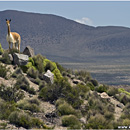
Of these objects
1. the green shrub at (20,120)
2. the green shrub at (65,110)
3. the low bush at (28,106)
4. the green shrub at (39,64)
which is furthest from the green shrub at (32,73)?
the green shrub at (20,120)

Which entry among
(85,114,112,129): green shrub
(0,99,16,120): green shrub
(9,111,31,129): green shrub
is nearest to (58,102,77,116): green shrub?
(85,114,112,129): green shrub

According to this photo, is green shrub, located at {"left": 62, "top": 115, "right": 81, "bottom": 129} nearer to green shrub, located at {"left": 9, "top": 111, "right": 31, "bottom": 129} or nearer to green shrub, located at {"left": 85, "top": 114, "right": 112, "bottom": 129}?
green shrub, located at {"left": 85, "top": 114, "right": 112, "bottom": 129}

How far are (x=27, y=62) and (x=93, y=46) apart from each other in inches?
6200

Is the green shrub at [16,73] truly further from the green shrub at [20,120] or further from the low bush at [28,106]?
the green shrub at [20,120]

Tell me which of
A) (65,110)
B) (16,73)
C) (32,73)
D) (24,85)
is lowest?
(65,110)

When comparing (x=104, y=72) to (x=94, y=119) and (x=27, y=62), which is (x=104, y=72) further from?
(x=94, y=119)

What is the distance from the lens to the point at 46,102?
1781 centimetres

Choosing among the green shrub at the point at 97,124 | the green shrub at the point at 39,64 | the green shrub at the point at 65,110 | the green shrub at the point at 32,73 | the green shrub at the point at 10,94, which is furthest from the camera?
the green shrub at the point at 39,64

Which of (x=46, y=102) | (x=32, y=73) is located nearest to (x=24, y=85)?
(x=46, y=102)

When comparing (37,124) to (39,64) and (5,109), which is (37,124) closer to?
(5,109)

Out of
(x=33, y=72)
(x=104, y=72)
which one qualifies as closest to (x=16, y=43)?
(x=33, y=72)

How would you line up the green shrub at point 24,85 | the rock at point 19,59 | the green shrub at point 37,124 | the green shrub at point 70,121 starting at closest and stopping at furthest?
the green shrub at point 37,124 < the green shrub at point 70,121 < the green shrub at point 24,85 < the rock at point 19,59

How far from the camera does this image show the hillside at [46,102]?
1283 cm

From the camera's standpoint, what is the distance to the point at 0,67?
21.1 m
